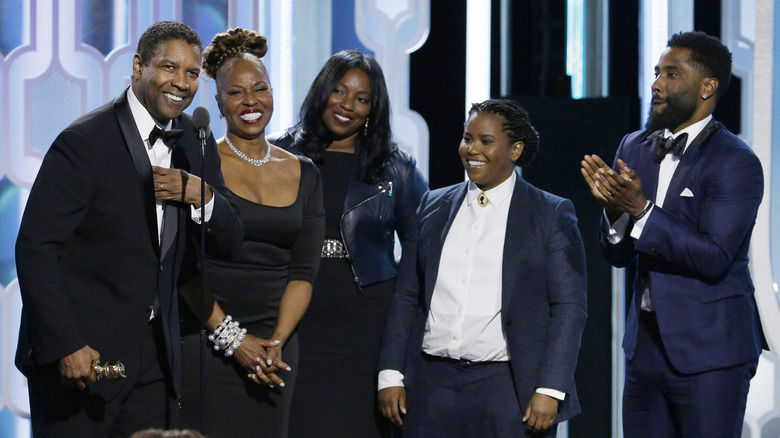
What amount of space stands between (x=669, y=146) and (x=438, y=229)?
88 cm

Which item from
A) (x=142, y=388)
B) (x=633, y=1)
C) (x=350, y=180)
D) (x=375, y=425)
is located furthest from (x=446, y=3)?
(x=142, y=388)

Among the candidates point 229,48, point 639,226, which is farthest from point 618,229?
point 229,48

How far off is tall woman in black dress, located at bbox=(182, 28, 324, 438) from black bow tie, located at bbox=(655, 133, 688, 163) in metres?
1.23

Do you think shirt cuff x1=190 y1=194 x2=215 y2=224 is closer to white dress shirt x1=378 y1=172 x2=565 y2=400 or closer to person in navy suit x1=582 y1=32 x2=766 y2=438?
white dress shirt x1=378 y1=172 x2=565 y2=400

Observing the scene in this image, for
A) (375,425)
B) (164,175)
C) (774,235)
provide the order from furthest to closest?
(774,235), (375,425), (164,175)

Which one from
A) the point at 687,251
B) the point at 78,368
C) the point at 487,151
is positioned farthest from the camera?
the point at 487,151

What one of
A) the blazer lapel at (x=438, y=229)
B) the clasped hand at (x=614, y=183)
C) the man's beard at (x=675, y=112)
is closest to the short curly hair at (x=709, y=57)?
the man's beard at (x=675, y=112)

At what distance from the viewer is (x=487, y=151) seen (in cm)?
339

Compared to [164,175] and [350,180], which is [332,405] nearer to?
[350,180]

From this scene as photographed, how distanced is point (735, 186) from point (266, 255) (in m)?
1.62

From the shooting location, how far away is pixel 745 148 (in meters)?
3.43

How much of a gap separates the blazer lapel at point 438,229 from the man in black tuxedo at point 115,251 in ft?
2.53

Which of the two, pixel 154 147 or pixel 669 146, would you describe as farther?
pixel 669 146

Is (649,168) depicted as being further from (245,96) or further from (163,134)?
(163,134)
